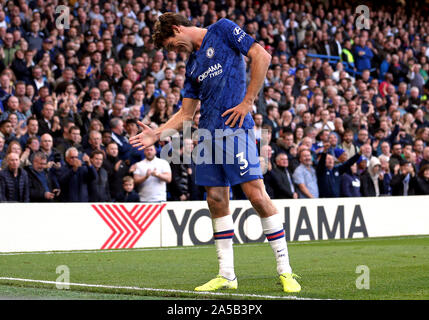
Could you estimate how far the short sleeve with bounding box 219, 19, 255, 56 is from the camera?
6.63 metres

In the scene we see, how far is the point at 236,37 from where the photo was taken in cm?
668

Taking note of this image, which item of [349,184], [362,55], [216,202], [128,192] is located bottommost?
[216,202]

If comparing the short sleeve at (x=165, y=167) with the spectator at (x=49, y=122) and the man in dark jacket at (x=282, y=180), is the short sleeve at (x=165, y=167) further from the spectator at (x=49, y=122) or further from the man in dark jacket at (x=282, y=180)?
the man in dark jacket at (x=282, y=180)

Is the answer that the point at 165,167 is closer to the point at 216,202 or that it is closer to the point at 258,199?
the point at 216,202

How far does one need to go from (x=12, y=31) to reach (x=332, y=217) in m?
7.30

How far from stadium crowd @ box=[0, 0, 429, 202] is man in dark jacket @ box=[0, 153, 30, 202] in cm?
2

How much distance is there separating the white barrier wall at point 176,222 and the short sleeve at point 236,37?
611cm

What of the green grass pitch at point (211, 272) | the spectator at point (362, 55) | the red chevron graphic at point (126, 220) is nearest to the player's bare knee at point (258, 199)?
the green grass pitch at point (211, 272)

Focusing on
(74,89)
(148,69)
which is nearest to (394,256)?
(74,89)

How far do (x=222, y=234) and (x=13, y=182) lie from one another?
20.1 feet

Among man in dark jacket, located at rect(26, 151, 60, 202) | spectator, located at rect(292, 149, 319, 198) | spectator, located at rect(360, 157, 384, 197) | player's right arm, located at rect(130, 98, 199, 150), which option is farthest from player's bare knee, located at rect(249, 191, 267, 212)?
spectator, located at rect(360, 157, 384, 197)

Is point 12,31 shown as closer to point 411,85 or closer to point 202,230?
point 202,230

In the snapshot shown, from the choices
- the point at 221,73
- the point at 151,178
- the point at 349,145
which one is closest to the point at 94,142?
the point at 151,178

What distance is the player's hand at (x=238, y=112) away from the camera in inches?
261
